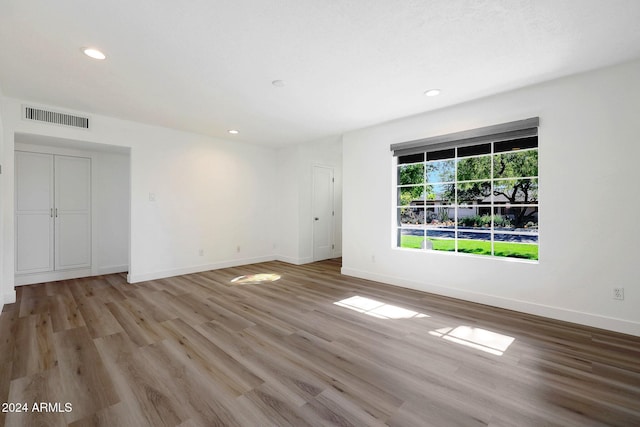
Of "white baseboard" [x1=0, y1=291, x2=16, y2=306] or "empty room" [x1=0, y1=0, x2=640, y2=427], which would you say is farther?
"white baseboard" [x1=0, y1=291, x2=16, y2=306]

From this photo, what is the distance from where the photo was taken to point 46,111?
12.5 feet

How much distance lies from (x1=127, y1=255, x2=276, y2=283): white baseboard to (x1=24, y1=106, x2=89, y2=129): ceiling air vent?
2372mm

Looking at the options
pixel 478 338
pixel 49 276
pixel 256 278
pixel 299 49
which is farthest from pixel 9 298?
pixel 478 338

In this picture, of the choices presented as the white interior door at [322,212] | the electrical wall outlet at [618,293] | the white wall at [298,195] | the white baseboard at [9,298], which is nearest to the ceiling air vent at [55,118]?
the white baseboard at [9,298]

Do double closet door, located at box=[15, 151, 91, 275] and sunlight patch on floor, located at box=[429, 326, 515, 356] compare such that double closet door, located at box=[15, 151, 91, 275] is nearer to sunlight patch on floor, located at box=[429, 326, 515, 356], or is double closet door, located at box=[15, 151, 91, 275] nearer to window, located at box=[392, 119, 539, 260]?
window, located at box=[392, 119, 539, 260]

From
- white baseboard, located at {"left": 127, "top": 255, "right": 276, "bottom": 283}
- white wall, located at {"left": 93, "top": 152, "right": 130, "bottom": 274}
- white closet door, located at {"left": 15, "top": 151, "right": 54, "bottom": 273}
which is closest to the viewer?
white closet door, located at {"left": 15, "top": 151, "right": 54, "bottom": 273}

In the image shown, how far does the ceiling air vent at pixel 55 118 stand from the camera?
3699 mm

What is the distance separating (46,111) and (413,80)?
4.80 meters

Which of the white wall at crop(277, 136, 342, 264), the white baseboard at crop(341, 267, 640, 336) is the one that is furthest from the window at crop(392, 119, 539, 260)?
the white wall at crop(277, 136, 342, 264)

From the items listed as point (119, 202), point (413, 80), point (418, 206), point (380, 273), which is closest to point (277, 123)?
point (413, 80)

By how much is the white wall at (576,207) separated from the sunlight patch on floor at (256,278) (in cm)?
268

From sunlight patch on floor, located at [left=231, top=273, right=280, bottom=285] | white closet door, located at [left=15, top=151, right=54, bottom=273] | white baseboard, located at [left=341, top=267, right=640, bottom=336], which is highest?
white closet door, located at [left=15, top=151, right=54, bottom=273]

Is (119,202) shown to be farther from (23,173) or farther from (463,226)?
(463,226)

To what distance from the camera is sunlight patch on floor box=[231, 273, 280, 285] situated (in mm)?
4652
